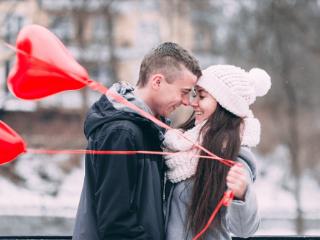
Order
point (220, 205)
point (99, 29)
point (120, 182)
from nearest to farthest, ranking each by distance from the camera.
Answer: point (120, 182), point (220, 205), point (99, 29)

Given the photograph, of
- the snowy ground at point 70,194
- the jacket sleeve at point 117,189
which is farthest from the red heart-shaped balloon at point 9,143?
the snowy ground at point 70,194

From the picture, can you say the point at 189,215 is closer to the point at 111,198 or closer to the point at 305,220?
the point at 111,198

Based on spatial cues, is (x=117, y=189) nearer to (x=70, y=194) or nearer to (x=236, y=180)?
(x=236, y=180)

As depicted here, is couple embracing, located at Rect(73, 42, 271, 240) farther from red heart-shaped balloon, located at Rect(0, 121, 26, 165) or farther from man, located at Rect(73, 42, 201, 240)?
red heart-shaped balloon, located at Rect(0, 121, 26, 165)

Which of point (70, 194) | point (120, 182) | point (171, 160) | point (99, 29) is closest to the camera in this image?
point (120, 182)

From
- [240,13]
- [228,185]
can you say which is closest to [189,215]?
[228,185]

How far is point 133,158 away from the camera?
2156mm

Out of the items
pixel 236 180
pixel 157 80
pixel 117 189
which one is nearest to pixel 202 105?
pixel 157 80

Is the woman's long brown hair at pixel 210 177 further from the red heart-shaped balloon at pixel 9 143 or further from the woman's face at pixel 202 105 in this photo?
the red heart-shaped balloon at pixel 9 143

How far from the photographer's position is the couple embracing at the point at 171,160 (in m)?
2.15

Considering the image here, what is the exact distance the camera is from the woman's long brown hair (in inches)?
89.8

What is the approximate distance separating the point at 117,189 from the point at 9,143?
38 cm

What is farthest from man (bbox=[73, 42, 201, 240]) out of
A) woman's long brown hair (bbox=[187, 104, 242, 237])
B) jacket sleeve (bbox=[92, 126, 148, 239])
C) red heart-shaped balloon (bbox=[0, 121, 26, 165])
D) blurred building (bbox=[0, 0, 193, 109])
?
blurred building (bbox=[0, 0, 193, 109])

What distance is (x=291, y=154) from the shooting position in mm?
15070
